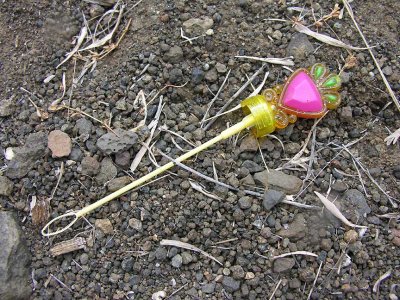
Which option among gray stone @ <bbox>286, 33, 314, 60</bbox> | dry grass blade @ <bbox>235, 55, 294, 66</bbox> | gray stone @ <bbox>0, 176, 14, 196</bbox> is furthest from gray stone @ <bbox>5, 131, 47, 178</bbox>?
gray stone @ <bbox>286, 33, 314, 60</bbox>

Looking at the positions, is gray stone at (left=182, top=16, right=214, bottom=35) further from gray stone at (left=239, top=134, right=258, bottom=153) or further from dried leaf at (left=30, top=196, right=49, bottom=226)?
dried leaf at (left=30, top=196, right=49, bottom=226)

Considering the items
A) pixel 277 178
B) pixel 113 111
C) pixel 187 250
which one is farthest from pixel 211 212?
pixel 113 111

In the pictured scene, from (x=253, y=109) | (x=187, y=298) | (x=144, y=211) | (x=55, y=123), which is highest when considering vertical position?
(x=253, y=109)

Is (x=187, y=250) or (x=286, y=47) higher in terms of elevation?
(x=286, y=47)

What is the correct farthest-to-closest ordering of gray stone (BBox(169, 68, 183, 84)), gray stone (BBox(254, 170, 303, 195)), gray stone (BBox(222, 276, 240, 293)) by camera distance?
gray stone (BBox(169, 68, 183, 84)), gray stone (BBox(254, 170, 303, 195)), gray stone (BBox(222, 276, 240, 293))

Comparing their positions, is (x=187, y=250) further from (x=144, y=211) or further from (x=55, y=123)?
(x=55, y=123)

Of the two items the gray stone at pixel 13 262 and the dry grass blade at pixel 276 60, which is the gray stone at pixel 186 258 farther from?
the dry grass blade at pixel 276 60
